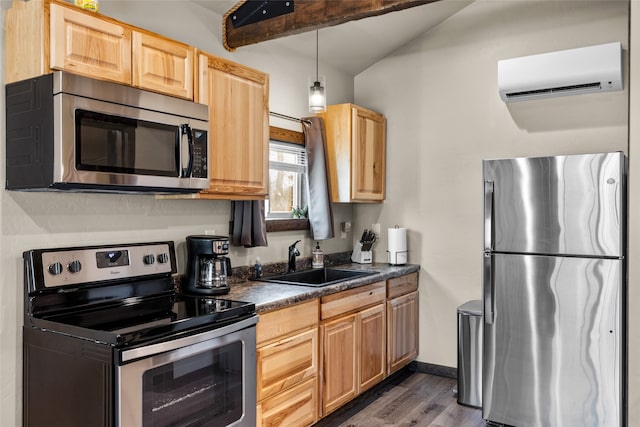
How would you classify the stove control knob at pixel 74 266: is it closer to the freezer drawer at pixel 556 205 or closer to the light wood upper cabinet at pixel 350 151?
the light wood upper cabinet at pixel 350 151

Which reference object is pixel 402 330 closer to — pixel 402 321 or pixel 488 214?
pixel 402 321

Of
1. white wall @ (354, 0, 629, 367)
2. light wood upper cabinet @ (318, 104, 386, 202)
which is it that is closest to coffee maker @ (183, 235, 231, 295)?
light wood upper cabinet @ (318, 104, 386, 202)

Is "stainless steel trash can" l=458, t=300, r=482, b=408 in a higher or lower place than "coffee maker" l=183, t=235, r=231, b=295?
lower

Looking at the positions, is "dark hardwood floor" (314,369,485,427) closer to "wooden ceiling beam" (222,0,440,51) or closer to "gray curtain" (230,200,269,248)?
"gray curtain" (230,200,269,248)

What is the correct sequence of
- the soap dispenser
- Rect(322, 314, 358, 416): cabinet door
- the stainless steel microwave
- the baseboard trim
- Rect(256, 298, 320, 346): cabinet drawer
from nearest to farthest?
the stainless steel microwave, Rect(256, 298, 320, 346): cabinet drawer, Rect(322, 314, 358, 416): cabinet door, the soap dispenser, the baseboard trim

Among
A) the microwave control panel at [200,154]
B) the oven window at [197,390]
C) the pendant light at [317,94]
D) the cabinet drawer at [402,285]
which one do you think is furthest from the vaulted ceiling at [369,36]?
the oven window at [197,390]

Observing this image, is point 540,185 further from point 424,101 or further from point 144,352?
point 144,352

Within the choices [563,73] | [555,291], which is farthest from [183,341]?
[563,73]

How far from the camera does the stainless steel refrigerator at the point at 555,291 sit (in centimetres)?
285

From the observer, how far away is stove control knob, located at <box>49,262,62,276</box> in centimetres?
216

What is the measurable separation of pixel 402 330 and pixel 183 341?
2360 millimetres

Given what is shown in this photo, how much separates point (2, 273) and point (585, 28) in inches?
153

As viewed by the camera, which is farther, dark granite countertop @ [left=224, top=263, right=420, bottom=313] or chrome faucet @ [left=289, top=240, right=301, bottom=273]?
chrome faucet @ [left=289, top=240, right=301, bottom=273]

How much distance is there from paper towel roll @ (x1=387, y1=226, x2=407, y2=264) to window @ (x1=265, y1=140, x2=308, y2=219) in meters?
0.77
